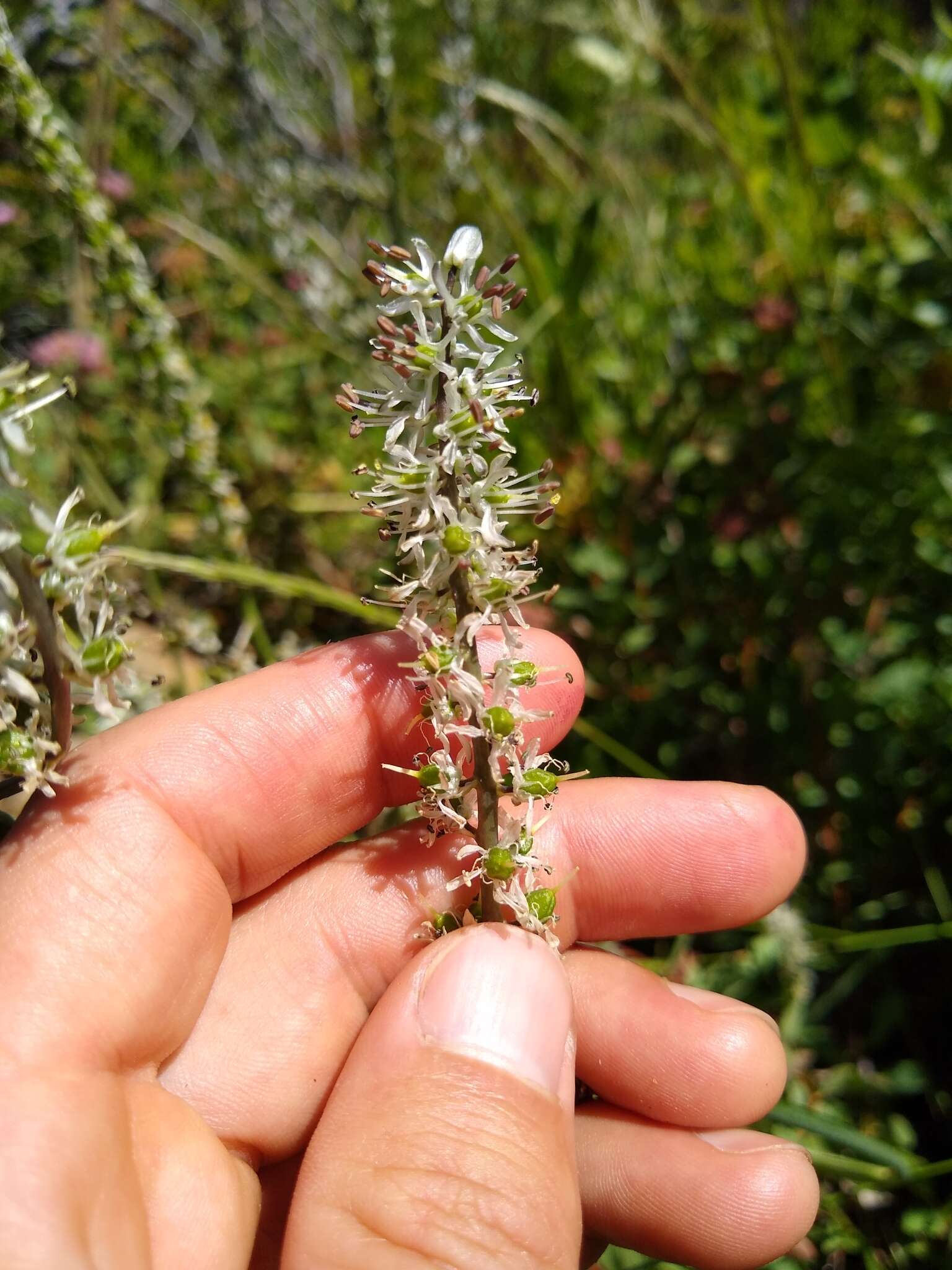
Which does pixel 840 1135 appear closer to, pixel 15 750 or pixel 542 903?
pixel 542 903

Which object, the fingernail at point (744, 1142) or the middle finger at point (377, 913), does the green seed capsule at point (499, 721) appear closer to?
the middle finger at point (377, 913)

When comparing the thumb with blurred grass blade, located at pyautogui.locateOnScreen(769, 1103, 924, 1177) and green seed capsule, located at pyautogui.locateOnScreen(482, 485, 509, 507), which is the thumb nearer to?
blurred grass blade, located at pyautogui.locateOnScreen(769, 1103, 924, 1177)

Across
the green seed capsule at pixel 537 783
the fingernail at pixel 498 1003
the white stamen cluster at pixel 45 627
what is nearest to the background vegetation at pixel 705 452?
the white stamen cluster at pixel 45 627

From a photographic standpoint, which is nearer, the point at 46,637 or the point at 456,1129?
the point at 46,637

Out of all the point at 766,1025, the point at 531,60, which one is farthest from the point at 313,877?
the point at 531,60

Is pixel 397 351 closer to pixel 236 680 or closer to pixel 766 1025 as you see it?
pixel 236 680

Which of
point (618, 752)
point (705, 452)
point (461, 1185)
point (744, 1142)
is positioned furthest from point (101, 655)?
point (705, 452)

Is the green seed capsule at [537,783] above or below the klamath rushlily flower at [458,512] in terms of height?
below
